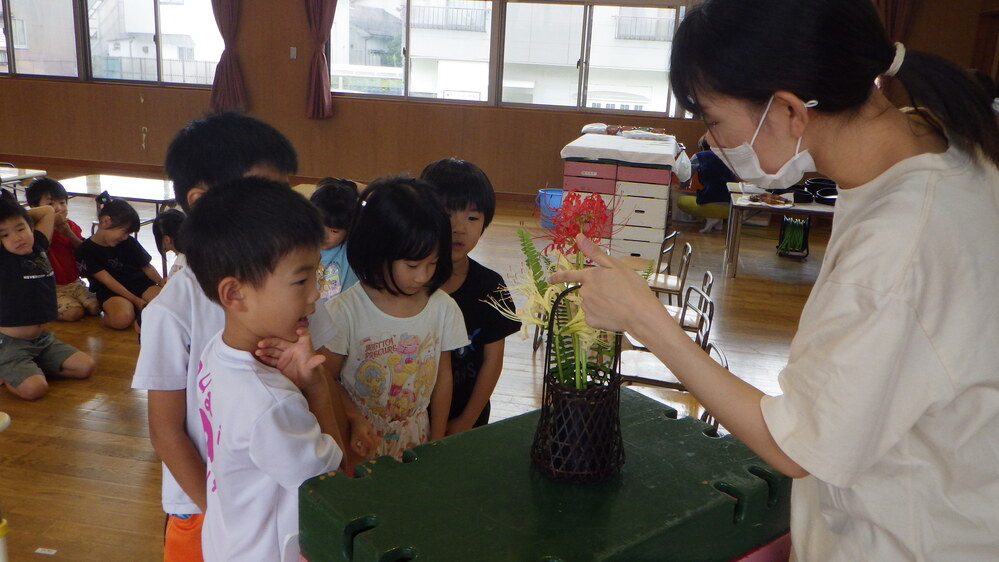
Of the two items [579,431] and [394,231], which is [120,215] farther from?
[579,431]

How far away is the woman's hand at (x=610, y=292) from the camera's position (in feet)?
3.14

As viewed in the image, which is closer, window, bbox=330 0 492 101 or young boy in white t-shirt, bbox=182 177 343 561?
young boy in white t-shirt, bbox=182 177 343 561

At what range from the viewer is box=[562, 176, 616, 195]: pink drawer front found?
5320 mm

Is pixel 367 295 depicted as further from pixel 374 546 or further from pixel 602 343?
pixel 374 546

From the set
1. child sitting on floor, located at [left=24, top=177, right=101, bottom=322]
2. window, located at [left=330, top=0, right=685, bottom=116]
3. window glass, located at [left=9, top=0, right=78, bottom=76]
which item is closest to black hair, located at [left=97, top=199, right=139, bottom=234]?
child sitting on floor, located at [left=24, top=177, right=101, bottom=322]

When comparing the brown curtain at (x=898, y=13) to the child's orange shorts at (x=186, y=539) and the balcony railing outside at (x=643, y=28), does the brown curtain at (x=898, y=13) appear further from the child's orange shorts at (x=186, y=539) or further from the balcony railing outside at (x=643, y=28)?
the child's orange shorts at (x=186, y=539)

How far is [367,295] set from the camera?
1.64 metres

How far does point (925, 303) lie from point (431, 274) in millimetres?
1010

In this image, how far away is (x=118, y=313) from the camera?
4.14 meters

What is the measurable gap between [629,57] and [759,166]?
748 cm

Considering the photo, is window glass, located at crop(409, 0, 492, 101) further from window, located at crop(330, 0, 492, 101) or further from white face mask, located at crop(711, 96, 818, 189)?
white face mask, located at crop(711, 96, 818, 189)

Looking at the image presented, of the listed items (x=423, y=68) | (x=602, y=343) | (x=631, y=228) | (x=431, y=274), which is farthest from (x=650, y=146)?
(x=602, y=343)

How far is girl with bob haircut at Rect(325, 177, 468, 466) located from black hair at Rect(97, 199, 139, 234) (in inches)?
122

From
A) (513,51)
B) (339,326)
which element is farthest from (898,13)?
(339,326)
